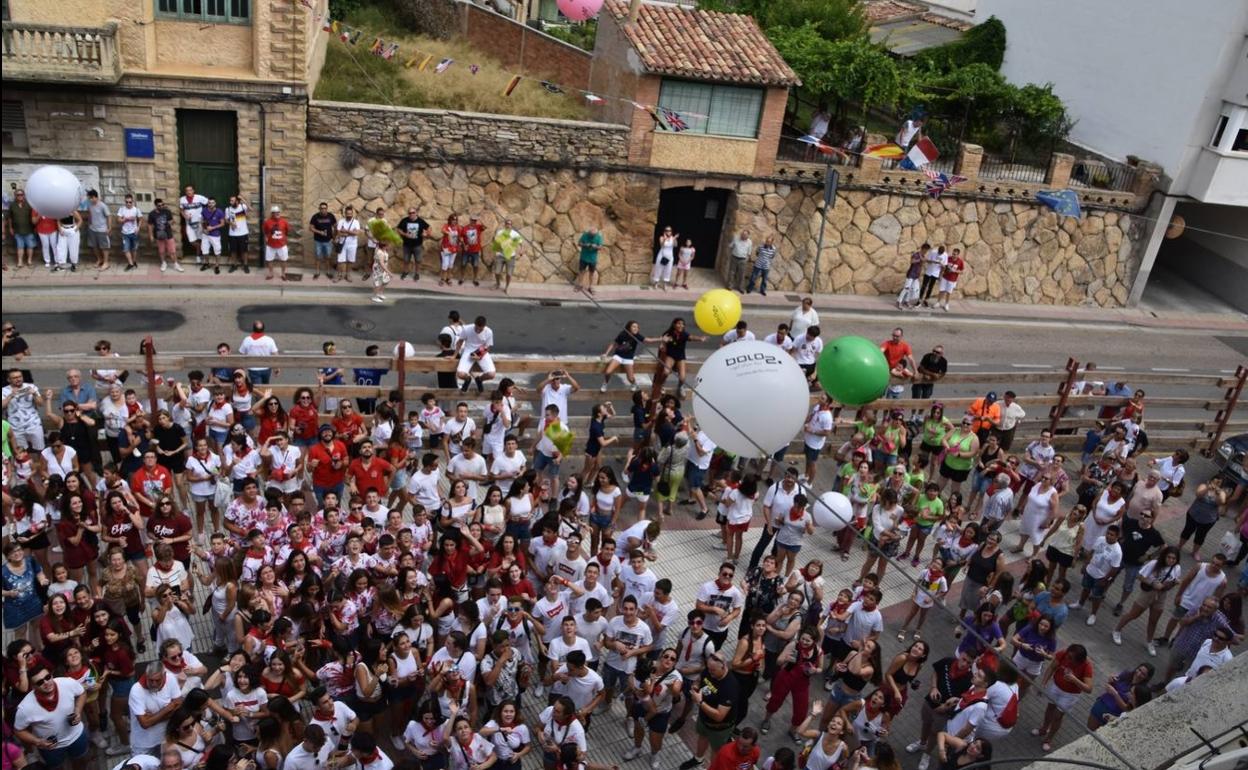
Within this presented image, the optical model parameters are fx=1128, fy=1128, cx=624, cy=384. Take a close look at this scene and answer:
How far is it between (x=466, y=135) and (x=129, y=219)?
608 cm

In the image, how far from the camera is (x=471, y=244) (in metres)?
20.9

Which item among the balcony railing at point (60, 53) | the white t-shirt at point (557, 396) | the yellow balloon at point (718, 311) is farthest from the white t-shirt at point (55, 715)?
the balcony railing at point (60, 53)

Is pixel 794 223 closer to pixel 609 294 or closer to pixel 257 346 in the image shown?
pixel 609 294

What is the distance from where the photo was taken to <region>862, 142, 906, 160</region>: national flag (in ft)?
75.3

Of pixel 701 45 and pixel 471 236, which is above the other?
pixel 701 45

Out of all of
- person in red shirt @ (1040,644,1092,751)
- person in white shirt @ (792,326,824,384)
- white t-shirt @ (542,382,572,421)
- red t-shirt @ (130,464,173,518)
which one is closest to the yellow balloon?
person in white shirt @ (792,326,824,384)

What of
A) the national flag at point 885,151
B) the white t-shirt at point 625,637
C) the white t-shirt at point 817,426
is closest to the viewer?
the white t-shirt at point 625,637

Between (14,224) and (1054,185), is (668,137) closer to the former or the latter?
(1054,185)

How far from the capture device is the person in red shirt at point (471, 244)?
2078cm

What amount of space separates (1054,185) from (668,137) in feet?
29.4

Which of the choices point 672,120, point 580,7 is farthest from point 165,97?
point 672,120

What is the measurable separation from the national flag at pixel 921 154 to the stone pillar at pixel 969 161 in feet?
4.34

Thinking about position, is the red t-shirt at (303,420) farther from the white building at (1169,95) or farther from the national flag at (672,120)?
the white building at (1169,95)

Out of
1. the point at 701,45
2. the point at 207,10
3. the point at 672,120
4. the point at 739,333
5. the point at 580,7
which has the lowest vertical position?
the point at 739,333
